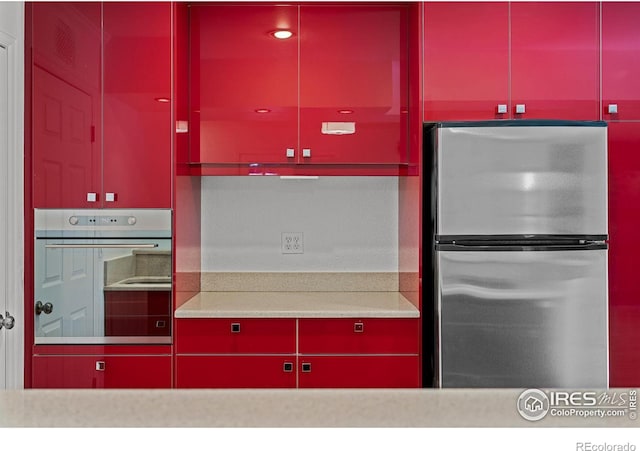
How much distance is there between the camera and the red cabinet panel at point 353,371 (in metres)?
2.36

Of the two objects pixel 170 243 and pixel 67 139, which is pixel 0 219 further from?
pixel 170 243

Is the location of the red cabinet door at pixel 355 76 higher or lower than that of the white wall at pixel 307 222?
higher

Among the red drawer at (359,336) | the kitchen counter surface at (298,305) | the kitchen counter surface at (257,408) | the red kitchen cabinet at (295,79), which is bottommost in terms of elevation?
the red drawer at (359,336)

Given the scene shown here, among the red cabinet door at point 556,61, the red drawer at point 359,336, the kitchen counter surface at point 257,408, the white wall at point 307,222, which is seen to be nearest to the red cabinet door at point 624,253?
the red cabinet door at point 556,61

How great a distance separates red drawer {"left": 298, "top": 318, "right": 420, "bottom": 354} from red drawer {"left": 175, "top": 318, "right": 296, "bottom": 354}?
69 millimetres

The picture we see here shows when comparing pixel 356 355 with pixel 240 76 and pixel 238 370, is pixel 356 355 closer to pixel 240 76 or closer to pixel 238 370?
pixel 238 370

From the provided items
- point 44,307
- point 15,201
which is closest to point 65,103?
point 15,201

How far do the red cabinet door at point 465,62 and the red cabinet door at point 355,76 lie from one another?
0.20 m

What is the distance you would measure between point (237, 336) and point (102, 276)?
2.21 feet

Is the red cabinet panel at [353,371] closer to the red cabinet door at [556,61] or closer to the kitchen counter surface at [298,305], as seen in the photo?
the kitchen counter surface at [298,305]

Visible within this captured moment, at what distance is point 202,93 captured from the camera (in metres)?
2.56

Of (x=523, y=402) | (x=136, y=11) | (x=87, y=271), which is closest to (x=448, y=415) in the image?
(x=523, y=402)

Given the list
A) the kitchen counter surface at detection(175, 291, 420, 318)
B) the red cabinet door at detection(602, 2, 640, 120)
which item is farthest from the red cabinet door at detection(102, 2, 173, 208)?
A: the red cabinet door at detection(602, 2, 640, 120)

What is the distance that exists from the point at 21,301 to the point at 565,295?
2422mm
